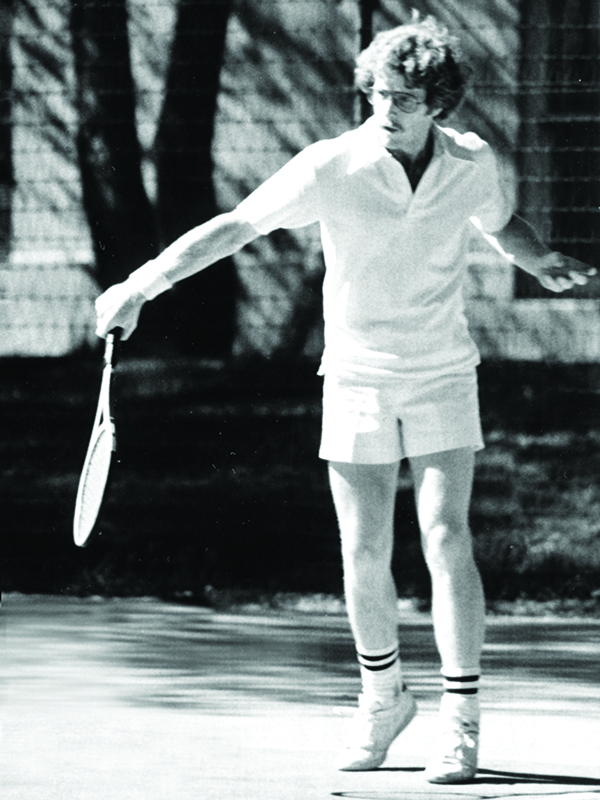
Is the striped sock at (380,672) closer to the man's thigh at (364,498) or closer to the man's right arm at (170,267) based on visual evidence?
the man's thigh at (364,498)

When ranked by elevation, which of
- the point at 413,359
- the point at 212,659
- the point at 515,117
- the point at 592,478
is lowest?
the point at 212,659

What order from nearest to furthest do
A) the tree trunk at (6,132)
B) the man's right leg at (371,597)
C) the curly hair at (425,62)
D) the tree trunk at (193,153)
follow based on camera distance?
1. the curly hair at (425,62)
2. the man's right leg at (371,597)
3. the tree trunk at (193,153)
4. the tree trunk at (6,132)

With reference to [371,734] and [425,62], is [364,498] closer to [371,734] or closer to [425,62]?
[371,734]

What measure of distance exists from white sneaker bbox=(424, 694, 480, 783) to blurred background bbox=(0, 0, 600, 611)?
9.69 ft

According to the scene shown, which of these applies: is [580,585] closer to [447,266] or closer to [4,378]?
[4,378]

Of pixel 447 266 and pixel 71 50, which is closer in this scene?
pixel 447 266

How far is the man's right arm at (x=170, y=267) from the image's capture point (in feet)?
16.8

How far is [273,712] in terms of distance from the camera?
20.2 feet

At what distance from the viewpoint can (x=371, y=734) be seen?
209 inches

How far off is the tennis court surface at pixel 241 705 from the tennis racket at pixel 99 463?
0.69m

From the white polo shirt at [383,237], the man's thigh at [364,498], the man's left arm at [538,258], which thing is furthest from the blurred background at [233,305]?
the white polo shirt at [383,237]

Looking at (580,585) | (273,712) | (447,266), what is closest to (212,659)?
(273,712)

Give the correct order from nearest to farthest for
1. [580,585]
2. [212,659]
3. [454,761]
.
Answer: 1. [454,761]
2. [212,659]
3. [580,585]

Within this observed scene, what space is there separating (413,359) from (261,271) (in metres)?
3.24
